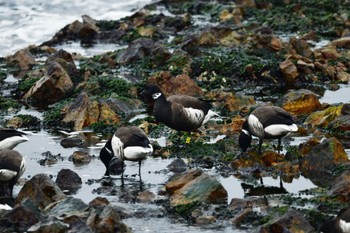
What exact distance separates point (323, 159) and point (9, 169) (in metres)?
5.14

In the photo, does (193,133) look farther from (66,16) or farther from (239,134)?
(66,16)

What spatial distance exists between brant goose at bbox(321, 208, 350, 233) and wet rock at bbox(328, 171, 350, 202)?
1684 millimetres

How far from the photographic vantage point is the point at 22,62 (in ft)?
82.4

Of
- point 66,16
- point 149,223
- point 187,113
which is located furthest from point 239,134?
point 66,16

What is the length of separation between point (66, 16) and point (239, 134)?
19909 mm

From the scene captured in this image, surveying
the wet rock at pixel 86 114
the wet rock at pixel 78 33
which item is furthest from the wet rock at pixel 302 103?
the wet rock at pixel 78 33

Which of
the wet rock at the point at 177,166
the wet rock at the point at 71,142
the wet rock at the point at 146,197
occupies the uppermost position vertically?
the wet rock at the point at 71,142

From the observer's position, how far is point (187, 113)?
1752cm

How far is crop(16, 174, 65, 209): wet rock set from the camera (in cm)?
1342

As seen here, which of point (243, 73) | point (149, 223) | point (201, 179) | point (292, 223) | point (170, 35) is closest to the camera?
point (292, 223)

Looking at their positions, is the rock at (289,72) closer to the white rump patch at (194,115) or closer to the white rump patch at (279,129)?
the white rump patch at (194,115)

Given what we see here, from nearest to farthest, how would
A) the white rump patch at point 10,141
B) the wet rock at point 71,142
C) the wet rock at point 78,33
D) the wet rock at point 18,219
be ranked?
the wet rock at point 18,219 → the white rump patch at point 10,141 → the wet rock at point 71,142 → the wet rock at point 78,33

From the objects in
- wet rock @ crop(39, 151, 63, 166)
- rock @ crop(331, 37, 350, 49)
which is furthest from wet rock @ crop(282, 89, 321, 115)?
rock @ crop(331, 37, 350, 49)

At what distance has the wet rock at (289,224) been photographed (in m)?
11.5
